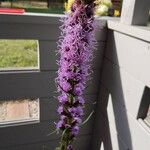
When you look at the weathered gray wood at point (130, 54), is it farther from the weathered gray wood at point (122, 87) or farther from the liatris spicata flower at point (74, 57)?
the liatris spicata flower at point (74, 57)

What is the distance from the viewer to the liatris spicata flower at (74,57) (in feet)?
4.64

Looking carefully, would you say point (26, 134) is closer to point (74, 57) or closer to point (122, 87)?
point (122, 87)

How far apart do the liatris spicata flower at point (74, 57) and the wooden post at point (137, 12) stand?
0.35m

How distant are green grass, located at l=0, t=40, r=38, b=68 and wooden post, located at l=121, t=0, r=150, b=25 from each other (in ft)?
6.04

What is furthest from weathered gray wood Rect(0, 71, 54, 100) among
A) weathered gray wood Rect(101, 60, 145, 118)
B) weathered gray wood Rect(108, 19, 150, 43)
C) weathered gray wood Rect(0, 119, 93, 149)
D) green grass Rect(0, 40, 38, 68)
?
green grass Rect(0, 40, 38, 68)

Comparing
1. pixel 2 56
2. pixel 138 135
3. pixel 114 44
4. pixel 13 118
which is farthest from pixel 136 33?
pixel 2 56

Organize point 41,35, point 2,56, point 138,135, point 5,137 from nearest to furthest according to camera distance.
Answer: point 138,135
point 41,35
point 5,137
point 2,56

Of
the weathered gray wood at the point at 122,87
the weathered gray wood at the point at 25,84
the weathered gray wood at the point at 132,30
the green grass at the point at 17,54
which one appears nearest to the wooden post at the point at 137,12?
the weathered gray wood at the point at 132,30

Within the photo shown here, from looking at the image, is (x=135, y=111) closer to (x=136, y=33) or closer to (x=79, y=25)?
(x=136, y=33)

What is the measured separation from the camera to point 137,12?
174 centimetres

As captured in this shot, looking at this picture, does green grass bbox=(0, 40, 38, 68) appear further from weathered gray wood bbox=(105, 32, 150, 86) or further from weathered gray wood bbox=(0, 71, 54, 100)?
weathered gray wood bbox=(105, 32, 150, 86)

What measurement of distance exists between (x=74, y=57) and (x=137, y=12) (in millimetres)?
525

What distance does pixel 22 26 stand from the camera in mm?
1792

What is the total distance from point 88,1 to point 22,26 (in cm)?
56
